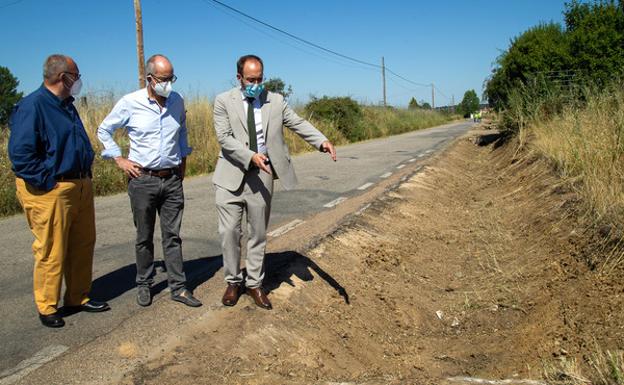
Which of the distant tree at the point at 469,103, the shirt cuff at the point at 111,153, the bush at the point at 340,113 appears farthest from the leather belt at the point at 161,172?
the distant tree at the point at 469,103

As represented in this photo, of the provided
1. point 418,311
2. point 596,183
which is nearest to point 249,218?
point 418,311

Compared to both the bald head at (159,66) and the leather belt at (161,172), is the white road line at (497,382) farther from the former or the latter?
the bald head at (159,66)

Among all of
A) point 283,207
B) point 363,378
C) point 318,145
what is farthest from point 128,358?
point 283,207

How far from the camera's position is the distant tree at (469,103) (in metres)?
111

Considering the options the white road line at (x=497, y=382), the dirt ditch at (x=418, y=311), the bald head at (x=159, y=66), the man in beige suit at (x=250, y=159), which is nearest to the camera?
the white road line at (x=497, y=382)

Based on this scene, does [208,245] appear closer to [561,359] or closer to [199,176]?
[561,359]

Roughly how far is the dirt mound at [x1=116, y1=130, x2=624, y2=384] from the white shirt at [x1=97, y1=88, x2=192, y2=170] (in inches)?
52.8

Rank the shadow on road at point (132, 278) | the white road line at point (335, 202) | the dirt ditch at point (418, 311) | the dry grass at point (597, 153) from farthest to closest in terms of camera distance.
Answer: the white road line at point (335, 202)
the dry grass at point (597, 153)
the shadow on road at point (132, 278)
the dirt ditch at point (418, 311)

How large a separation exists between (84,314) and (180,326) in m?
0.92

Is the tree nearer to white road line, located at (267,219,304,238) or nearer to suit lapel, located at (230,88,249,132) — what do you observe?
white road line, located at (267,219,304,238)

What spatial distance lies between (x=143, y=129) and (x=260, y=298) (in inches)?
64.1

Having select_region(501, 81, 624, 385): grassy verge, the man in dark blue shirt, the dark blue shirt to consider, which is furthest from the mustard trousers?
select_region(501, 81, 624, 385): grassy verge

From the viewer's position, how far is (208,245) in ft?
21.5

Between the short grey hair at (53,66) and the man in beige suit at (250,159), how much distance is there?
111 cm
